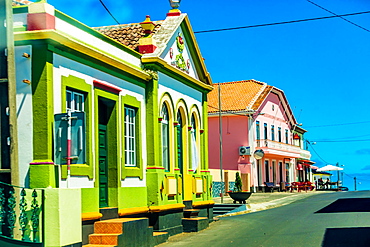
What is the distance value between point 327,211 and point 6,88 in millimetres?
15579

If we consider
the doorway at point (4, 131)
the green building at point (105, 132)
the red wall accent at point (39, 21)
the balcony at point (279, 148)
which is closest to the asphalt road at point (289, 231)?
the green building at point (105, 132)

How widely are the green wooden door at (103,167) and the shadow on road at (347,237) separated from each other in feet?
17.2

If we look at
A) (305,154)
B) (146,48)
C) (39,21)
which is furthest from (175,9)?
(305,154)

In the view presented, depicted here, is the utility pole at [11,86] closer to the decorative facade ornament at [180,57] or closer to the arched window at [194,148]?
the decorative facade ornament at [180,57]

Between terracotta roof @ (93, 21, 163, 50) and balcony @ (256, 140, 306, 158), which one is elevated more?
terracotta roof @ (93, 21, 163, 50)

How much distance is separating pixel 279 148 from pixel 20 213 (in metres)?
40.9

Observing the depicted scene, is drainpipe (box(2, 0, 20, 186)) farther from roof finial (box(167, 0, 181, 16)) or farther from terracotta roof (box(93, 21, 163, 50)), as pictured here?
roof finial (box(167, 0, 181, 16))

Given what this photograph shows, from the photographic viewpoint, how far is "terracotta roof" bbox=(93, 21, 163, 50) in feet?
58.3

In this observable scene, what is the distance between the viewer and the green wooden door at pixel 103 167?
14.3 meters

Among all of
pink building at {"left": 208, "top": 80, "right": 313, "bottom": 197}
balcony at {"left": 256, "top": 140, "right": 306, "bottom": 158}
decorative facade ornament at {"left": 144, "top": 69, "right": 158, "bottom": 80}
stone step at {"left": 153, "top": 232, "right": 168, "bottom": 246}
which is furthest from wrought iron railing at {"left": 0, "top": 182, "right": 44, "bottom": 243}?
balcony at {"left": 256, "top": 140, "right": 306, "bottom": 158}

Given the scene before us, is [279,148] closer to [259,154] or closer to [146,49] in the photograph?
[259,154]

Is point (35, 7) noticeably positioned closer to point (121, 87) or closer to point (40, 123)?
point (40, 123)

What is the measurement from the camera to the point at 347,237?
49.6 ft

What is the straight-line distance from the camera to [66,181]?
12148 millimetres
